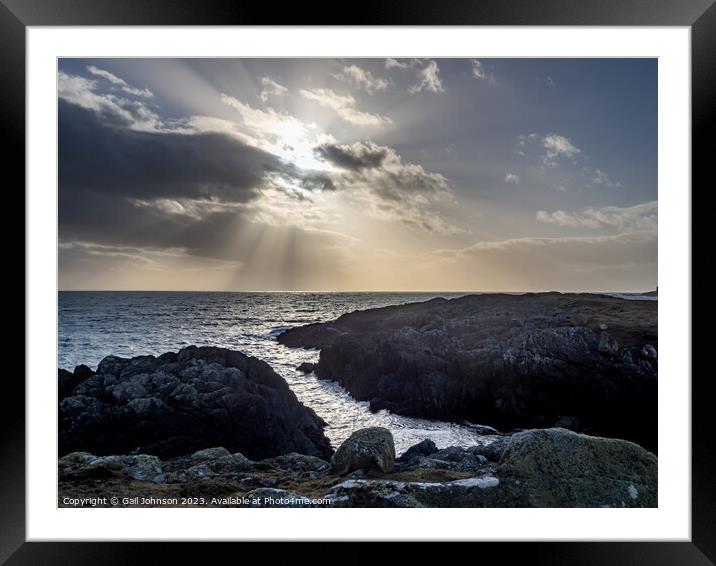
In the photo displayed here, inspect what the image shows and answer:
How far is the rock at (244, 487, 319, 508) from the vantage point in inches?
133

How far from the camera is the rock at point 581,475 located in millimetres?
3240

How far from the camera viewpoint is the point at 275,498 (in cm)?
345

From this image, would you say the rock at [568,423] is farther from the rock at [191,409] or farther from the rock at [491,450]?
the rock at [191,409]

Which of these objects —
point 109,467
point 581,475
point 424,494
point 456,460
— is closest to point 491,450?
point 456,460

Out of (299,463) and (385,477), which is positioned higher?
(385,477)

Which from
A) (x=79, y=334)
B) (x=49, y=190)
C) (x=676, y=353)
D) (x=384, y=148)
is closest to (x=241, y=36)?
(x=384, y=148)

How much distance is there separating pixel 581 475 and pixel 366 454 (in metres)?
2.16

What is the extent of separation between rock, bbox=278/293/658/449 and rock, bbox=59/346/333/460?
2.88 ft

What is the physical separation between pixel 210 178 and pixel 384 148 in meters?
2.56

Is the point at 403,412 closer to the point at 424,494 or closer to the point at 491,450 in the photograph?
the point at 491,450

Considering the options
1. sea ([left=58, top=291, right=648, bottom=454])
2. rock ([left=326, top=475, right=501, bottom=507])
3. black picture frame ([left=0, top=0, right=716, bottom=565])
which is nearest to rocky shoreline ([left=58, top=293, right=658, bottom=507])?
rock ([left=326, top=475, right=501, bottom=507])

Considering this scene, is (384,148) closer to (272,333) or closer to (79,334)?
(272,333)

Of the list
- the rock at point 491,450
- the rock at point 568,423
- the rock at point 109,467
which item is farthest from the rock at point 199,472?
the rock at point 568,423

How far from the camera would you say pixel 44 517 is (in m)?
3.12
